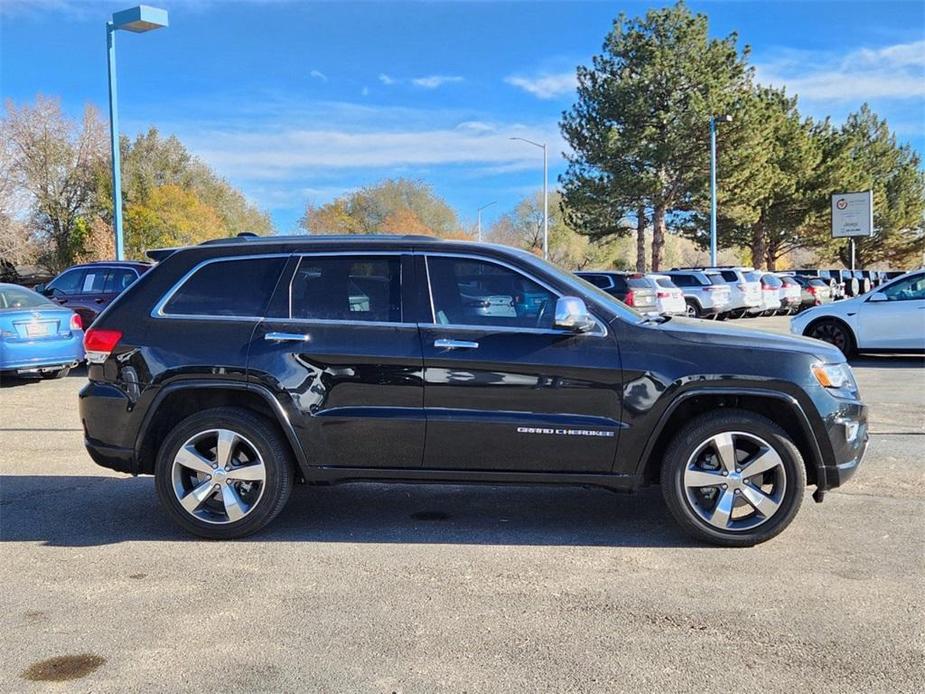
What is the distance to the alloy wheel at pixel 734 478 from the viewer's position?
15.2ft

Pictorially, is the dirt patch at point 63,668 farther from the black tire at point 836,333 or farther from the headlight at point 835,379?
the black tire at point 836,333

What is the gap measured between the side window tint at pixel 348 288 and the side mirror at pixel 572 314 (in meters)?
0.97

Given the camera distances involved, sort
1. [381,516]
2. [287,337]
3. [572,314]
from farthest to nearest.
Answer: [381,516] < [287,337] < [572,314]

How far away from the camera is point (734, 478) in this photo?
464 cm

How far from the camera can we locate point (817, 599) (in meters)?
3.99

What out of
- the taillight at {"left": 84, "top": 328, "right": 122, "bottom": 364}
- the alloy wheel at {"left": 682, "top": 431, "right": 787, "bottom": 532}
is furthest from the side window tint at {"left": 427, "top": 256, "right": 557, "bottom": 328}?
the taillight at {"left": 84, "top": 328, "right": 122, "bottom": 364}

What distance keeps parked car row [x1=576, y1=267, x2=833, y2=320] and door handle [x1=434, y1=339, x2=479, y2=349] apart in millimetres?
14855

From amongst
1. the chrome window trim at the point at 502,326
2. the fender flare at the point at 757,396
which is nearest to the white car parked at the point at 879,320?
the fender flare at the point at 757,396

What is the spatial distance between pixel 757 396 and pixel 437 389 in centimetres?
185

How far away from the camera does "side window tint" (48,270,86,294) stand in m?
14.5

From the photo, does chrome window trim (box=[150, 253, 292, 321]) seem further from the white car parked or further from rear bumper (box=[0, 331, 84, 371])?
the white car parked

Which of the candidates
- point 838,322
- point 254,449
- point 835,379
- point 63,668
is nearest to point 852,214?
point 838,322

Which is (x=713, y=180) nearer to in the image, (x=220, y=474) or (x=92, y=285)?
(x=92, y=285)

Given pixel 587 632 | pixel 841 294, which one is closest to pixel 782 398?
pixel 587 632
